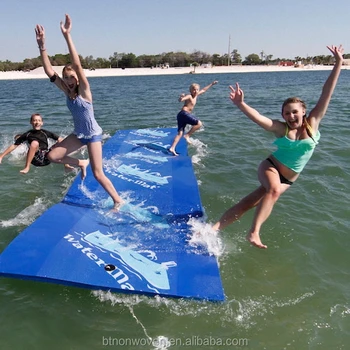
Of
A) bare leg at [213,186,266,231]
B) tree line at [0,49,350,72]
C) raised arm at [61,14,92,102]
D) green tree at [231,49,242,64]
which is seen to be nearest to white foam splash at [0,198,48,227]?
raised arm at [61,14,92,102]

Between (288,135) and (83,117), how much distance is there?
105 inches

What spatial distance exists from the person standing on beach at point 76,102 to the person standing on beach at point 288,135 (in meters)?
1.98

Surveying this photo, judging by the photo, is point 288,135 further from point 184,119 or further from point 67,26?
point 184,119

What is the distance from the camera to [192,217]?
5016 mm

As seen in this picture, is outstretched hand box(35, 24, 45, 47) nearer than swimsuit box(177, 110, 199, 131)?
Yes

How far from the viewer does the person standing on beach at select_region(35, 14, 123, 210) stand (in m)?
4.25

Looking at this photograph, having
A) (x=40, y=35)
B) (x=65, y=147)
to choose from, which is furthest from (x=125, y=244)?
(x=40, y=35)

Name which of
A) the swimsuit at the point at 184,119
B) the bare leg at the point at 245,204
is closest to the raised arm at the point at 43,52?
the bare leg at the point at 245,204

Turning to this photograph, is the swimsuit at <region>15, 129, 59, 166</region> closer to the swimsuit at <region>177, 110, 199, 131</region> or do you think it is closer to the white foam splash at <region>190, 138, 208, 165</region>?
the swimsuit at <region>177, 110, 199, 131</region>

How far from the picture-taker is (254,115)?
11.4 ft

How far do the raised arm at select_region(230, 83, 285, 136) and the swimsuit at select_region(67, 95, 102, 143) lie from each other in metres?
2.04

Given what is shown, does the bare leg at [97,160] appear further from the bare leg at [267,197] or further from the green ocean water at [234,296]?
the bare leg at [267,197]

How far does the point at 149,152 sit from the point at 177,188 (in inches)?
96.4

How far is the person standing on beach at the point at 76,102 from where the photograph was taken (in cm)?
425
